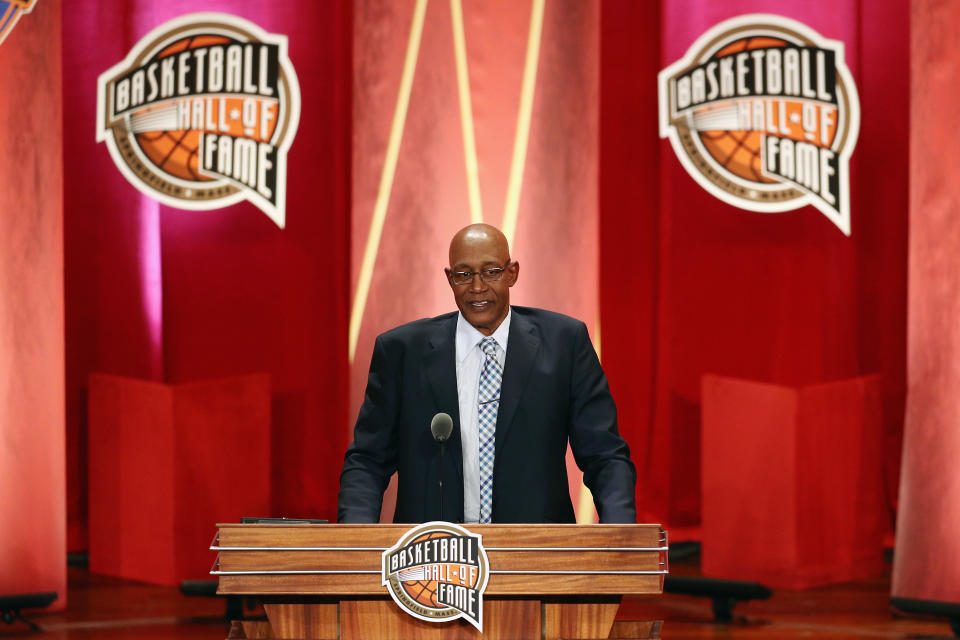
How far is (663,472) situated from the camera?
202 inches

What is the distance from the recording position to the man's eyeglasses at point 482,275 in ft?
7.18

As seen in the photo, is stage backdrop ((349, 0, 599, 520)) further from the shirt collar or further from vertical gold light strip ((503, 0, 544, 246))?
the shirt collar

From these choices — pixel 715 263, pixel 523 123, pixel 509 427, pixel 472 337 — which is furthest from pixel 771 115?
pixel 509 427

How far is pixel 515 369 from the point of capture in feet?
7.27

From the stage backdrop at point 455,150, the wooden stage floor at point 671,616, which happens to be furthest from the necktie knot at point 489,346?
the stage backdrop at point 455,150

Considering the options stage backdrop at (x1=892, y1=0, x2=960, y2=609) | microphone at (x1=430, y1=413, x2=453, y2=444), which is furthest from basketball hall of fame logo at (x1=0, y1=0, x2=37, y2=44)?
stage backdrop at (x1=892, y1=0, x2=960, y2=609)

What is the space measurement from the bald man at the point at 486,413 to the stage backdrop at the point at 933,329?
247 centimetres

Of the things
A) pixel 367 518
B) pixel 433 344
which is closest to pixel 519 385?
pixel 433 344

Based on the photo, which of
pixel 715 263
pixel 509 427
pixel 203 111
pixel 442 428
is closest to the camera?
pixel 442 428

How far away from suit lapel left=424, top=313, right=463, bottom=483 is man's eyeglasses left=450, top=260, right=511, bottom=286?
0.13m

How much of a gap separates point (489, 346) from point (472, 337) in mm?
44

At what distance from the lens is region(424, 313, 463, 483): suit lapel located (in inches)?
85.1

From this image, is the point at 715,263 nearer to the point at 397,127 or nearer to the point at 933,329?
the point at 933,329

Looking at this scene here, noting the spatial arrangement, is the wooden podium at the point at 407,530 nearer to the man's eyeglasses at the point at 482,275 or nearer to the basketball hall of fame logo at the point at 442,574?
the basketball hall of fame logo at the point at 442,574
